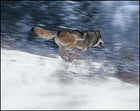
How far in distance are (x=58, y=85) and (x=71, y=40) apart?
1.46 m

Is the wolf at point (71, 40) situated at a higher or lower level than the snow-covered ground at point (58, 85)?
higher

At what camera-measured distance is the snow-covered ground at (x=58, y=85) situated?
5.74 m

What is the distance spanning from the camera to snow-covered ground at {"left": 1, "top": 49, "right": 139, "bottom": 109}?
5.74 metres

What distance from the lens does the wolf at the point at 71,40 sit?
24.0 ft

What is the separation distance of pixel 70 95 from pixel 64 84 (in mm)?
394

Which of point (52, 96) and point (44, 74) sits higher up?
point (44, 74)

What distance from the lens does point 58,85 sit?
20.9ft

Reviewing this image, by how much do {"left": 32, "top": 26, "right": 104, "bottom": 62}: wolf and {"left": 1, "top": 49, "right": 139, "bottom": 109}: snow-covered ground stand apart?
0.19 m

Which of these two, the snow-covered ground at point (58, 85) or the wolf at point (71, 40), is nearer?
the snow-covered ground at point (58, 85)

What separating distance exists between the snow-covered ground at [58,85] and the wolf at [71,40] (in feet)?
0.62

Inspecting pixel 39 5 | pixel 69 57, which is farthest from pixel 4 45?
pixel 39 5

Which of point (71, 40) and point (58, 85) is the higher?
point (71, 40)

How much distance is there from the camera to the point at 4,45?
8078 mm

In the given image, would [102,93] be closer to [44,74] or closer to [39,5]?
[44,74]
